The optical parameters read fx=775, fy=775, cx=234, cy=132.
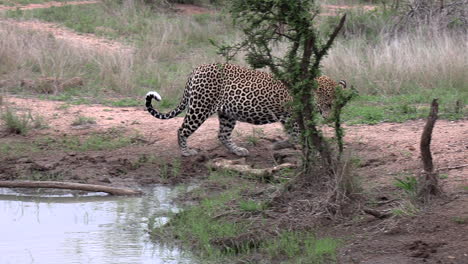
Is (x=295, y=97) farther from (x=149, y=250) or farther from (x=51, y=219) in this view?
(x=51, y=219)

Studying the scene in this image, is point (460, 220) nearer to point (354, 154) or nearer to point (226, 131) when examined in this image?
point (354, 154)

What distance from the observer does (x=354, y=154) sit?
28.2 feet

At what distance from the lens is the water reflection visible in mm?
6324

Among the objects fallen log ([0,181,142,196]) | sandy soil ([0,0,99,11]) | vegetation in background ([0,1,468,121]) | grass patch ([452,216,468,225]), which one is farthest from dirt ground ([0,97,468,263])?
sandy soil ([0,0,99,11])

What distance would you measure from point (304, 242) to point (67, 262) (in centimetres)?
189

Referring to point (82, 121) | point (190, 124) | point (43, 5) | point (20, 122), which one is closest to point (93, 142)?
point (82, 121)

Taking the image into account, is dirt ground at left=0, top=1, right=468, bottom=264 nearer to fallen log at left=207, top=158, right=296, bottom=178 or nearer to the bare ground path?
the bare ground path

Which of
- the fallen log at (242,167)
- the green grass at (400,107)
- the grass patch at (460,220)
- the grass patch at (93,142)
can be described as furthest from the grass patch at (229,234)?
the green grass at (400,107)

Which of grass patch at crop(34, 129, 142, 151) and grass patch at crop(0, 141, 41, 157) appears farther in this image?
grass patch at crop(34, 129, 142, 151)

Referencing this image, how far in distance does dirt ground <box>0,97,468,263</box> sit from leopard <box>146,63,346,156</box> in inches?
16.6

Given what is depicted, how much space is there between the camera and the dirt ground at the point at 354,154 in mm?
5734

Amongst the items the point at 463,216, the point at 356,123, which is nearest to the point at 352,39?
the point at 356,123

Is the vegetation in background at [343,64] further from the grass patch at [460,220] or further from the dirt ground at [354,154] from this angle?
the grass patch at [460,220]

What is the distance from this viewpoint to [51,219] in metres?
7.41
